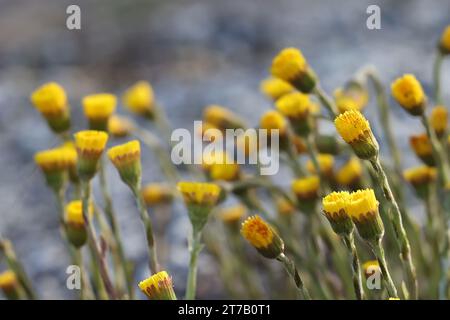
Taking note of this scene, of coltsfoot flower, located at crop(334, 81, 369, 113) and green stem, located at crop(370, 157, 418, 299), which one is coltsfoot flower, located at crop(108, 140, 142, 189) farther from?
coltsfoot flower, located at crop(334, 81, 369, 113)

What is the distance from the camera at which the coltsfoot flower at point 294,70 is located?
5.60 feet

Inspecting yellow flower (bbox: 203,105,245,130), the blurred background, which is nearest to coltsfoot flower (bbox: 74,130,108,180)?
yellow flower (bbox: 203,105,245,130)

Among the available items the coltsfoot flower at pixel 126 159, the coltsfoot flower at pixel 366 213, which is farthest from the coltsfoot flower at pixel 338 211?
the coltsfoot flower at pixel 126 159

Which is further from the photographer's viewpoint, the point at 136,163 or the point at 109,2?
the point at 109,2

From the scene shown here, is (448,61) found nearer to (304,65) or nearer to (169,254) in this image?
(169,254)

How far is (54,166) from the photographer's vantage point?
1.77m

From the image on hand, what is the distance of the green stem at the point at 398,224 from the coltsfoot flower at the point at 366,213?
0.25 ft

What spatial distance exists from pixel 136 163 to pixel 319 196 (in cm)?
48

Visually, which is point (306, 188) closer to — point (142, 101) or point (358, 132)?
point (358, 132)

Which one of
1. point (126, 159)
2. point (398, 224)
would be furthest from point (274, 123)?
point (398, 224)

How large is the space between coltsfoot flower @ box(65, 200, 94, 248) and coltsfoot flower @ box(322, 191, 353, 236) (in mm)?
Result: 588

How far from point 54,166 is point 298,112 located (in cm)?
55

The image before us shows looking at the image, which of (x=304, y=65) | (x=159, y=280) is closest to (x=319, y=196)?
(x=304, y=65)
